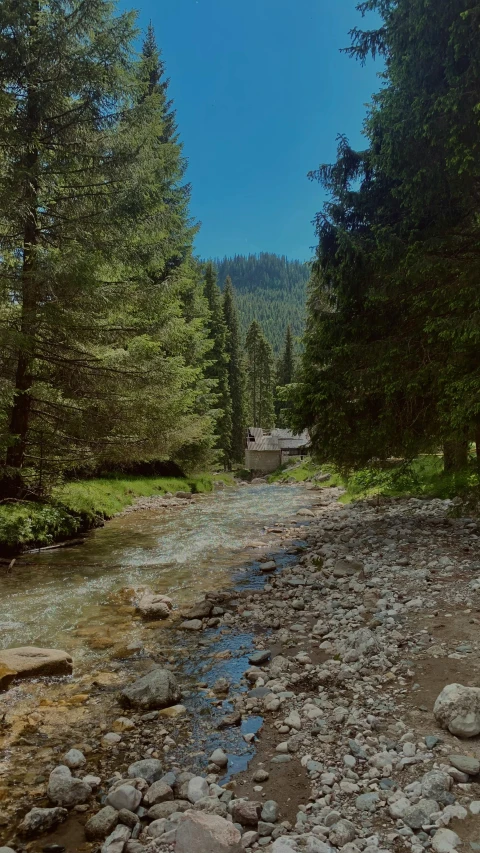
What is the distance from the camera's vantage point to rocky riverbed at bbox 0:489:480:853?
267 cm

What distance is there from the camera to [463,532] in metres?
8.98

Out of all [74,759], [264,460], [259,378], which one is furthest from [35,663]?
[259,378]

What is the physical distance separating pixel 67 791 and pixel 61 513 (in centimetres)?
930

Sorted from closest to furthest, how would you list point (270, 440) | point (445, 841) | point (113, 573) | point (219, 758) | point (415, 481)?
point (445, 841) → point (219, 758) → point (113, 573) → point (415, 481) → point (270, 440)

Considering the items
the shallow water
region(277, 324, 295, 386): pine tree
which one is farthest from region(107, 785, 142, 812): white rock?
region(277, 324, 295, 386): pine tree

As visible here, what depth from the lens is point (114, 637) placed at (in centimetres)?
601

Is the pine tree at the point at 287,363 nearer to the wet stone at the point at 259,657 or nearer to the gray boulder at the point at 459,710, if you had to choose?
the wet stone at the point at 259,657

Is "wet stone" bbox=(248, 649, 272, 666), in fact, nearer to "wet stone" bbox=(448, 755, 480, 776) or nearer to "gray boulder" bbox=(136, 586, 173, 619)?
"gray boulder" bbox=(136, 586, 173, 619)

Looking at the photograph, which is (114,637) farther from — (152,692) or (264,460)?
(264,460)

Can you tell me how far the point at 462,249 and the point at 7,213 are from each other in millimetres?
9149

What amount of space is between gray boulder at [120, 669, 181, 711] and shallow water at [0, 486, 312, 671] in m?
1.09

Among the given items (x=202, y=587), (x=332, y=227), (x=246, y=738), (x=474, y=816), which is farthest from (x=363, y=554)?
(x=332, y=227)

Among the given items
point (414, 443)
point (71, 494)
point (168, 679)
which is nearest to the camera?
point (168, 679)

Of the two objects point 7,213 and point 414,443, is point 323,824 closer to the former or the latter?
point 414,443
